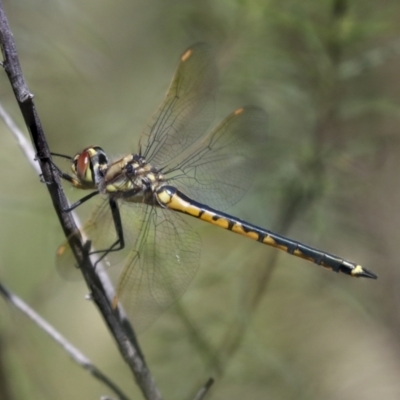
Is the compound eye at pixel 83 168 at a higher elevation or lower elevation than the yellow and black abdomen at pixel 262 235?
lower

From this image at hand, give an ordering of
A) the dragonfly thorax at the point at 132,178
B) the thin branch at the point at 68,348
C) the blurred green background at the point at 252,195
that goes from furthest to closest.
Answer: the blurred green background at the point at 252,195 < the dragonfly thorax at the point at 132,178 < the thin branch at the point at 68,348

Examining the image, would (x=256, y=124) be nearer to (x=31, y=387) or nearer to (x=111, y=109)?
(x=111, y=109)

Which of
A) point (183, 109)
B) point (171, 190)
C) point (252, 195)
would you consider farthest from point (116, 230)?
point (252, 195)

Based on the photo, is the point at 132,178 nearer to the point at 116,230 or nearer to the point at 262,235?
the point at 116,230

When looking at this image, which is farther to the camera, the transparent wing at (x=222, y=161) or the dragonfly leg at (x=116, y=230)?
the transparent wing at (x=222, y=161)

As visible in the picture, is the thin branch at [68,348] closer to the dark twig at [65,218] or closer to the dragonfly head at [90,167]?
the dark twig at [65,218]

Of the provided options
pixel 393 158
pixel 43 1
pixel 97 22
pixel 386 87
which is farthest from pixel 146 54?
pixel 393 158

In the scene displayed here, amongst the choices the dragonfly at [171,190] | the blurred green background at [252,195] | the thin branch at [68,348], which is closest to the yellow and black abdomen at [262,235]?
the dragonfly at [171,190]
